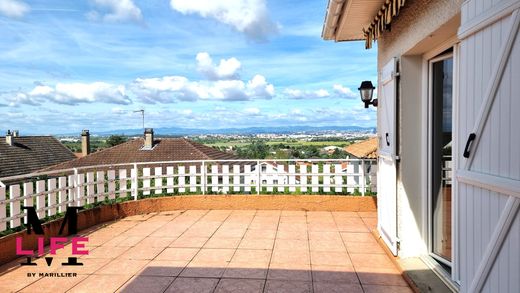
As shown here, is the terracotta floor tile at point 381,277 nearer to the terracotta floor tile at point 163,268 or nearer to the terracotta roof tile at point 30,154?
the terracotta floor tile at point 163,268

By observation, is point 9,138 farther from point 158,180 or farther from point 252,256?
point 252,256

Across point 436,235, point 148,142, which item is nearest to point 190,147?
point 148,142

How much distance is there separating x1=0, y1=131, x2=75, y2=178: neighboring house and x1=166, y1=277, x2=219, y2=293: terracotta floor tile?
25431 millimetres

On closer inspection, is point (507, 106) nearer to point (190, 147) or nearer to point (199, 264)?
point (199, 264)

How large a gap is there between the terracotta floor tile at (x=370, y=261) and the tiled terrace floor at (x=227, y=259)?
11 millimetres

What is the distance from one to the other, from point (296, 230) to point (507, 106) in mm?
4304

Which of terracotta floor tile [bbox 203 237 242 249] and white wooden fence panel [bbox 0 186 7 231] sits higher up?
white wooden fence panel [bbox 0 186 7 231]

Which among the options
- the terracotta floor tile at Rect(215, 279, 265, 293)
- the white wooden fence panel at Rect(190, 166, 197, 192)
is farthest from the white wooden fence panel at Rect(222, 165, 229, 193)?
the terracotta floor tile at Rect(215, 279, 265, 293)

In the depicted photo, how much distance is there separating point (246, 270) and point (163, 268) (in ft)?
3.11

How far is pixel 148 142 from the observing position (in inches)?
945

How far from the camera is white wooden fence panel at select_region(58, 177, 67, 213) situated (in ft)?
17.9

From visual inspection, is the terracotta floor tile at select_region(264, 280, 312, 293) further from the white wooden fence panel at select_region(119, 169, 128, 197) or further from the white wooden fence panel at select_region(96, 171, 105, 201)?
the white wooden fence panel at select_region(119, 169, 128, 197)

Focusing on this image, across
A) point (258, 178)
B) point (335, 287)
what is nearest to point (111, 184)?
point (258, 178)

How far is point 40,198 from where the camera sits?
503 centimetres
